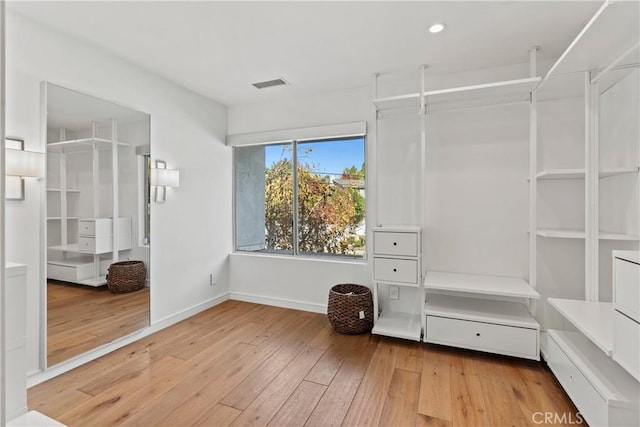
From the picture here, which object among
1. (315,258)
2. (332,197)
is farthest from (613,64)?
(315,258)

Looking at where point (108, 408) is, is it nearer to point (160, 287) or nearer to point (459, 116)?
point (160, 287)

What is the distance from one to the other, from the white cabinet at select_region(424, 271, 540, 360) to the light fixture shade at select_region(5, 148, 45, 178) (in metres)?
2.97

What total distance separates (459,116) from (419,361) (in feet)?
7.27

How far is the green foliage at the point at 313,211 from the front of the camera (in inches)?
134

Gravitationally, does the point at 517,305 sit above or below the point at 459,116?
below

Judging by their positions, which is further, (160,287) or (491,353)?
(160,287)

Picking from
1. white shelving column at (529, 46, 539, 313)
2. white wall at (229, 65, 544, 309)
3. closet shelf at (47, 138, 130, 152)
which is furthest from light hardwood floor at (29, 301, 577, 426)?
closet shelf at (47, 138, 130, 152)

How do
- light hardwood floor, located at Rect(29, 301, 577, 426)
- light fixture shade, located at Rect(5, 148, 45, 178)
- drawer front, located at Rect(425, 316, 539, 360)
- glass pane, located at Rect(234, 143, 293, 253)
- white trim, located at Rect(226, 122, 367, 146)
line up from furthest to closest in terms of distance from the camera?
glass pane, located at Rect(234, 143, 293, 253) → white trim, located at Rect(226, 122, 367, 146) → drawer front, located at Rect(425, 316, 539, 360) → light fixture shade, located at Rect(5, 148, 45, 178) → light hardwood floor, located at Rect(29, 301, 577, 426)

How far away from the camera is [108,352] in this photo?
2.48m

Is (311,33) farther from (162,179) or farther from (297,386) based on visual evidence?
(297,386)

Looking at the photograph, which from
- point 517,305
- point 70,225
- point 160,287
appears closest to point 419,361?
point 517,305

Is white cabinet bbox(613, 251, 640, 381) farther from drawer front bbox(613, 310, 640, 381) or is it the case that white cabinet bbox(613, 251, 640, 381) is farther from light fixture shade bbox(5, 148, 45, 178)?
light fixture shade bbox(5, 148, 45, 178)

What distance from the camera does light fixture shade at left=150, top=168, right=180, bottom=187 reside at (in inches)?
113

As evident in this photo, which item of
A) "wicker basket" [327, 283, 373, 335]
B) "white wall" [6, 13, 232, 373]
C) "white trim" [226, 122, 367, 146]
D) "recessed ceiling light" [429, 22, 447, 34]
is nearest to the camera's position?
"white wall" [6, 13, 232, 373]
